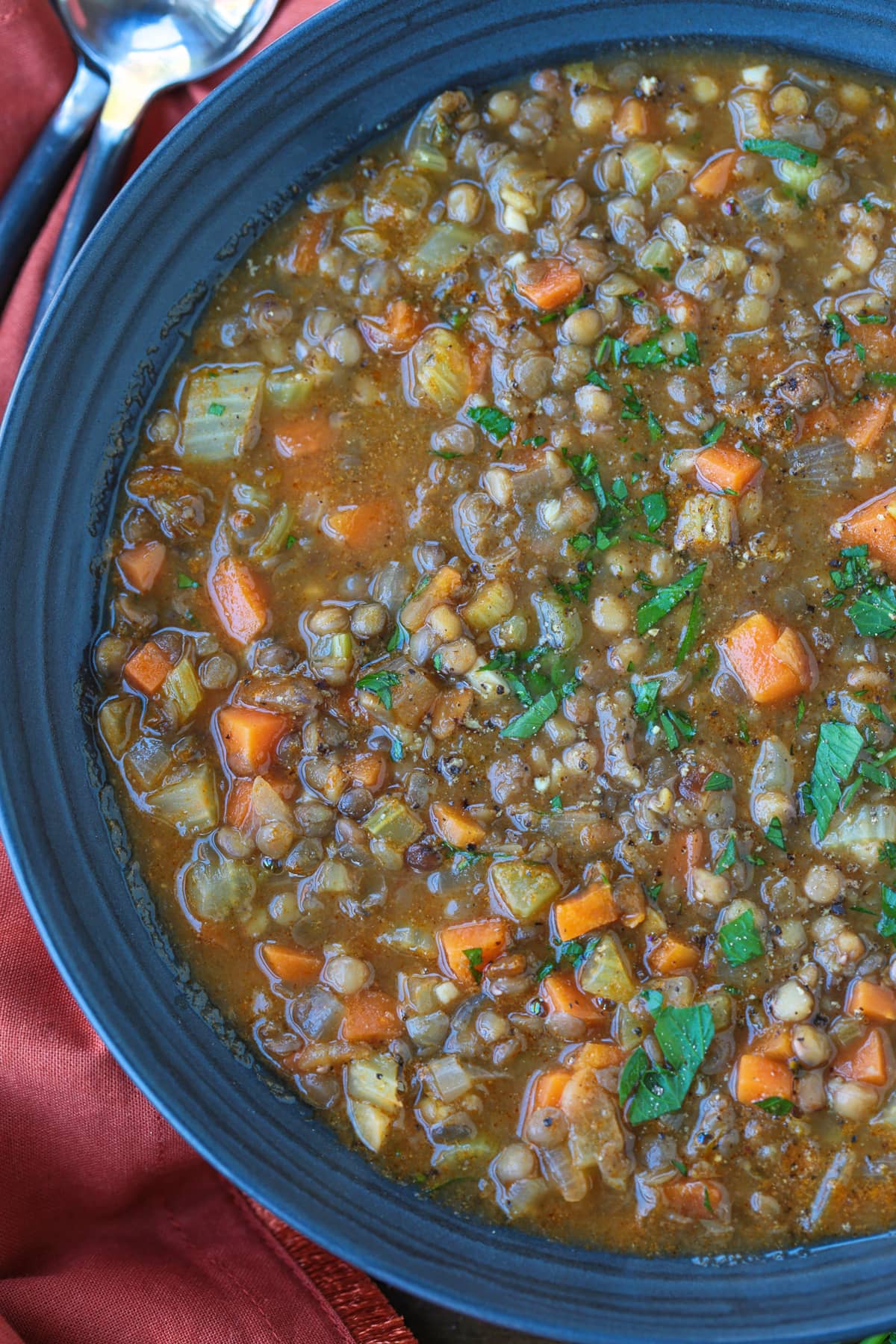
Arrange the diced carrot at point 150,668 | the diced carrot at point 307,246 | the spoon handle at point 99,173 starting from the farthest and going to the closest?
the spoon handle at point 99,173, the diced carrot at point 307,246, the diced carrot at point 150,668

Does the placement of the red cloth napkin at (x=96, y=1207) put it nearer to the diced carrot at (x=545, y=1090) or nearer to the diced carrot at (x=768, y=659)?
the diced carrot at (x=545, y=1090)

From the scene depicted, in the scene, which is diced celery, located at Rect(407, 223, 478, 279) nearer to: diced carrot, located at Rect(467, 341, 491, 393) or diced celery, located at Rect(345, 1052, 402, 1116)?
diced carrot, located at Rect(467, 341, 491, 393)

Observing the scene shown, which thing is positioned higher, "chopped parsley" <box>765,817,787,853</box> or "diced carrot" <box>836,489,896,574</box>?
"diced carrot" <box>836,489,896,574</box>

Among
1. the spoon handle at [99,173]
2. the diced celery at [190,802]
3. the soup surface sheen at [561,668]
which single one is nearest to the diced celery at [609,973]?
the soup surface sheen at [561,668]

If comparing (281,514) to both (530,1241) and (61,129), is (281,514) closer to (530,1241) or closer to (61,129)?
(61,129)

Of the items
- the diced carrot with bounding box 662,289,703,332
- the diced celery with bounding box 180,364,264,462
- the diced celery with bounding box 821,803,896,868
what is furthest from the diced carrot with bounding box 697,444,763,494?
the diced celery with bounding box 180,364,264,462

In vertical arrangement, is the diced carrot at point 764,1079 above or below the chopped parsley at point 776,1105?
above
